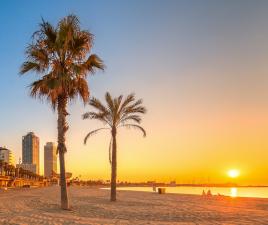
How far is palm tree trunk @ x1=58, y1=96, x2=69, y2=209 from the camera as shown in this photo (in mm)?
22312

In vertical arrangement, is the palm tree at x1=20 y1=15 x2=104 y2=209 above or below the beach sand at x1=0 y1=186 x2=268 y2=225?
above

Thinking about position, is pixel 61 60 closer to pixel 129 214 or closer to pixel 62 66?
pixel 62 66

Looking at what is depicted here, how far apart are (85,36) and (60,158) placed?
6.76 meters

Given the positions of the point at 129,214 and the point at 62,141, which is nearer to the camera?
the point at 129,214

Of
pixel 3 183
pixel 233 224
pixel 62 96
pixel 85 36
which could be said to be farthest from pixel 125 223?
pixel 3 183

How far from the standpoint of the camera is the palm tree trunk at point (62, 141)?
73.2 ft

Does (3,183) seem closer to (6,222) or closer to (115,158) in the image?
(115,158)

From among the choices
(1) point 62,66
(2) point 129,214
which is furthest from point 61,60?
(2) point 129,214

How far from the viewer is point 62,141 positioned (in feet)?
73.2

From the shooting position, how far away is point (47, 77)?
72.3 feet

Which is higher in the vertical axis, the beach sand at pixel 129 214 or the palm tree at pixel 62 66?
the palm tree at pixel 62 66

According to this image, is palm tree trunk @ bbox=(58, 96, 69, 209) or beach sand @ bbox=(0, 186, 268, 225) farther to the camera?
palm tree trunk @ bbox=(58, 96, 69, 209)

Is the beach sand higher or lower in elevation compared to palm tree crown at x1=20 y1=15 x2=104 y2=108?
lower

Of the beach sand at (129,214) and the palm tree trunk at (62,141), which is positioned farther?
the palm tree trunk at (62,141)
